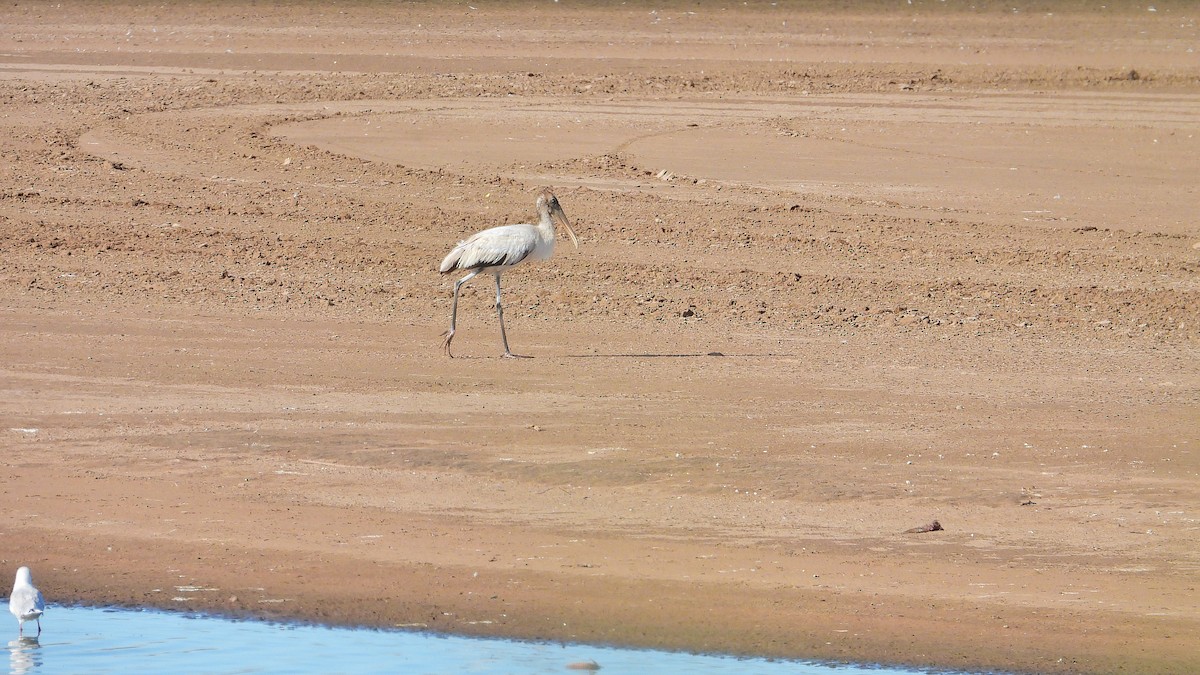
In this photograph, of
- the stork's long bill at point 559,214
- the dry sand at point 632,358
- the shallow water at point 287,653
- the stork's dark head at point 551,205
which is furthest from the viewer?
the stork's long bill at point 559,214

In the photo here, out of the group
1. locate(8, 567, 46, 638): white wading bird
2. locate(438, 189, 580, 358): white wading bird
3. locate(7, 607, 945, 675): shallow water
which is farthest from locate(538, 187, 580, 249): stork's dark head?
locate(8, 567, 46, 638): white wading bird

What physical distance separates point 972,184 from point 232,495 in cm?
1076

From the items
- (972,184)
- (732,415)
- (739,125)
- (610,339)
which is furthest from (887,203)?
(732,415)

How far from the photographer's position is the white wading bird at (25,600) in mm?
6922

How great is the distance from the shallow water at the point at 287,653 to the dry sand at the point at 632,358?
A: 0.14 metres

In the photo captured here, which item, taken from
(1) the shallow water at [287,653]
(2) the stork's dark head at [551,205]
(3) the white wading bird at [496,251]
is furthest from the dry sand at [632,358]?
(2) the stork's dark head at [551,205]

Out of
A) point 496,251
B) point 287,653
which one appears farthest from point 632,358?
point 287,653

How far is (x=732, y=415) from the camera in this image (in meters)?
9.92

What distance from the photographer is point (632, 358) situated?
11398mm

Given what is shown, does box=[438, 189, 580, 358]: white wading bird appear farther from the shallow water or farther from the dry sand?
the shallow water

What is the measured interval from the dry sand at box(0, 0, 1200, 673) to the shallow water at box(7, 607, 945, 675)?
0.14m

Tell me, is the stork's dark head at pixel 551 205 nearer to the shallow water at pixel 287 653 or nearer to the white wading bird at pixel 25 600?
the shallow water at pixel 287 653

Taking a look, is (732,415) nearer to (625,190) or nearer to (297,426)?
(297,426)

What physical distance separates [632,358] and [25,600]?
17.1ft
